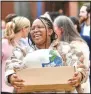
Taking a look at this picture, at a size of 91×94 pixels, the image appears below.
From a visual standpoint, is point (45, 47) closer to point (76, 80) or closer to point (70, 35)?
point (76, 80)

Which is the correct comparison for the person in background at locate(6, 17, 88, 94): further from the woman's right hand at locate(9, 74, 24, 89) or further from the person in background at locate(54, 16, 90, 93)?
the person in background at locate(54, 16, 90, 93)

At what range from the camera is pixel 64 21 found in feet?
19.8

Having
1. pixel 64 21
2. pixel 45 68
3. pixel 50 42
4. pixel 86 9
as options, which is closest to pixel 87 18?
pixel 86 9

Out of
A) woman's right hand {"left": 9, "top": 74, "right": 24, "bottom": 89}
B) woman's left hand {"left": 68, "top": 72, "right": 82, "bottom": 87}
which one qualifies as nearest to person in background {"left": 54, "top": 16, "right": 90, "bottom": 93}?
woman's left hand {"left": 68, "top": 72, "right": 82, "bottom": 87}

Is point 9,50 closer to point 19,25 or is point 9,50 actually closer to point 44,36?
point 19,25

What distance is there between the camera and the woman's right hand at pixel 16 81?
12.6 feet

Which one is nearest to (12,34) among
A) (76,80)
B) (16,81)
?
(16,81)

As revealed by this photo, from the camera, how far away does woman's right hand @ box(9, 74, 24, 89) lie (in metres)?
3.84

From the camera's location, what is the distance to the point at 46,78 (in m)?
3.86

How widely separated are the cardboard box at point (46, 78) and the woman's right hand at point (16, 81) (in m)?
0.03

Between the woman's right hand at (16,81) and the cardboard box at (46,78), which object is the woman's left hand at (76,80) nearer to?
the cardboard box at (46,78)

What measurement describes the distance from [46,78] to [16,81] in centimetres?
27

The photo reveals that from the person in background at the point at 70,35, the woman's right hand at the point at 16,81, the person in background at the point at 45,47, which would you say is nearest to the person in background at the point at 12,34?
the person in background at the point at 70,35

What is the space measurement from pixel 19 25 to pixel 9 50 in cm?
37
